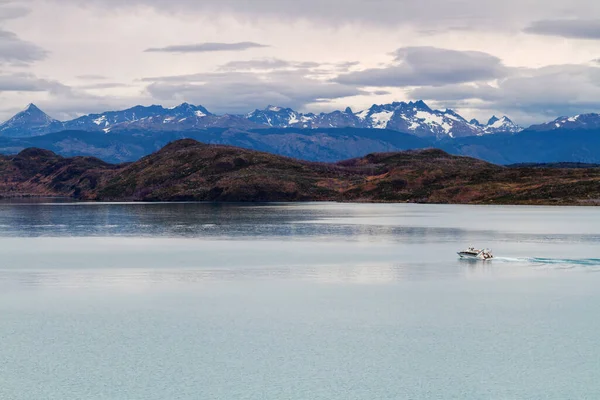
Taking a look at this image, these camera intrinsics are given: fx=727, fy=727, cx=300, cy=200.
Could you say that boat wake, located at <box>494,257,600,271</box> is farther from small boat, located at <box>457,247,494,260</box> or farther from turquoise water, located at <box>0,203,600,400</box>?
small boat, located at <box>457,247,494,260</box>

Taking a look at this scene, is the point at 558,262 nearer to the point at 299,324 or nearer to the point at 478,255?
the point at 478,255

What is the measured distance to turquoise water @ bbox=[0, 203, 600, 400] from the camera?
38406mm

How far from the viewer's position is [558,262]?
88.6 m

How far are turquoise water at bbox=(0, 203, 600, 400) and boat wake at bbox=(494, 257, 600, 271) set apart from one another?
17.3 inches

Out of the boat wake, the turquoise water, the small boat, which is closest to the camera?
the turquoise water

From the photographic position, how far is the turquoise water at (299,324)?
38406 millimetres

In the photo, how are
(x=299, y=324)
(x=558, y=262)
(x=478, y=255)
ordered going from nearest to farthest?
(x=299, y=324) → (x=558, y=262) → (x=478, y=255)

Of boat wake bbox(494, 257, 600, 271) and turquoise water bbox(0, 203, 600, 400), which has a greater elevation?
boat wake bbox(494, 257, 600, 271)

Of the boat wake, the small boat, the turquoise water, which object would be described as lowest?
the turquoise water

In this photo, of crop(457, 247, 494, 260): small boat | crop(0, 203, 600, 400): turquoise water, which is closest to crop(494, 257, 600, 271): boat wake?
crop(0, 203, 600, 400): turquoise water

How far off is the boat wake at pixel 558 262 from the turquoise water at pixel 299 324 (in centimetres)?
44

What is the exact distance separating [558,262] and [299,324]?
47.8m

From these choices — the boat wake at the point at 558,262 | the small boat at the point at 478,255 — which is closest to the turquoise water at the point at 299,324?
the boat wake at the point at 558,262

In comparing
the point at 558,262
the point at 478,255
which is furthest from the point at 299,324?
the point at 558,262
